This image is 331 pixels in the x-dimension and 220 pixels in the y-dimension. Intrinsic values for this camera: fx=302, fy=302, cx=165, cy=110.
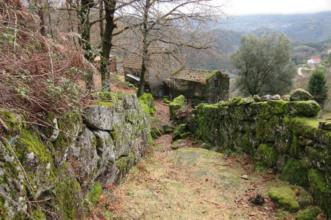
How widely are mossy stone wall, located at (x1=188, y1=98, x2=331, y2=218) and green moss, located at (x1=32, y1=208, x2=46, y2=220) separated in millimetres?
4535

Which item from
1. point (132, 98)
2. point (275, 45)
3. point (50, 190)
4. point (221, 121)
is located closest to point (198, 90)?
point (275, 45)

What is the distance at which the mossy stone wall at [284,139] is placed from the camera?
219 inches

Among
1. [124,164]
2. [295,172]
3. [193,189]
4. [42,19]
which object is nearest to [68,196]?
[124,164]

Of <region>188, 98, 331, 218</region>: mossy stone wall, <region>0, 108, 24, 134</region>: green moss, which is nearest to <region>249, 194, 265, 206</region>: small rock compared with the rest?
<region>188, 98, 331, 218</region>: mossy stone wall

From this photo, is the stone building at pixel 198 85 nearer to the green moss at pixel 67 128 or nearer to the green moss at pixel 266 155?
the green moss at pixel 266 155

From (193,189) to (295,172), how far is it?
7.32ft

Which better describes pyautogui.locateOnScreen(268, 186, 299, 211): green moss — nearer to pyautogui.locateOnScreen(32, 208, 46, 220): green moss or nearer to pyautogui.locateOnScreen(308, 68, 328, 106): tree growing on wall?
pyautogui.locateOnScreen(32, 208, 46, 220): green moss

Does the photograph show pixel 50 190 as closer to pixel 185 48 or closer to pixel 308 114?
pixel 308 114

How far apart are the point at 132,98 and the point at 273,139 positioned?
12.2ft

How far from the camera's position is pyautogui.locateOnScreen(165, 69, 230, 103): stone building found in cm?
2514

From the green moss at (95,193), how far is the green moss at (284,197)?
343cm

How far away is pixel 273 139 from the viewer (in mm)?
7555

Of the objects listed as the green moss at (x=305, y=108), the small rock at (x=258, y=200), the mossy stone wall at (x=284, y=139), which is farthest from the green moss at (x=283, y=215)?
the green moss at (x=305, y=108)

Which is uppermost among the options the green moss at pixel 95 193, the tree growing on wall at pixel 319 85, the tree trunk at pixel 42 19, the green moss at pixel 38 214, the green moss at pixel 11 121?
the tree trunk at pixel 42 19
